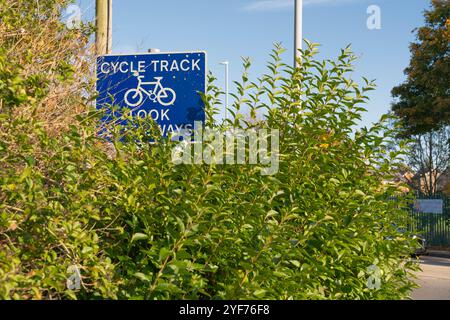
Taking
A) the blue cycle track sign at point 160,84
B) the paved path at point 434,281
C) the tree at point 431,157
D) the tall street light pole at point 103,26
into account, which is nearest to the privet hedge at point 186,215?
the blue cycle track sign at point 160,84

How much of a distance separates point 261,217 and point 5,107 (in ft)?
6.42

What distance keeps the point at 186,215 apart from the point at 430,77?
1013 inches

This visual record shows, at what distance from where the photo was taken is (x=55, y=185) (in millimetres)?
4230

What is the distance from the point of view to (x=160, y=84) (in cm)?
734

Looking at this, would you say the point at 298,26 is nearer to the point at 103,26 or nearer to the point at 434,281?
the point at 103,26

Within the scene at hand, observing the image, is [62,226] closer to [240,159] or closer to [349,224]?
[240,159]

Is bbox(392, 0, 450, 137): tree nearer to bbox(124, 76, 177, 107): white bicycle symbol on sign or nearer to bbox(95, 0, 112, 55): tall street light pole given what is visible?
bbox(95, 0, 112, 55): tall street light pole

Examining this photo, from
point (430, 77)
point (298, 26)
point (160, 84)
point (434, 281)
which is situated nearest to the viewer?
point (160, 84)

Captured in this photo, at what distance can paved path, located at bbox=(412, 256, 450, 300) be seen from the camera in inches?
516

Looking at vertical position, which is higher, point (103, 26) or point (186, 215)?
point (103, 26)

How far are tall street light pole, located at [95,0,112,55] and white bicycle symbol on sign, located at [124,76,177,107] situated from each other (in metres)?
1.47

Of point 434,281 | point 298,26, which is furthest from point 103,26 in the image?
point 434,281

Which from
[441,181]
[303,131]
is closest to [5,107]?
[303,131]

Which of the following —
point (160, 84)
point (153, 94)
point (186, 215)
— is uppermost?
point (160, 84)
